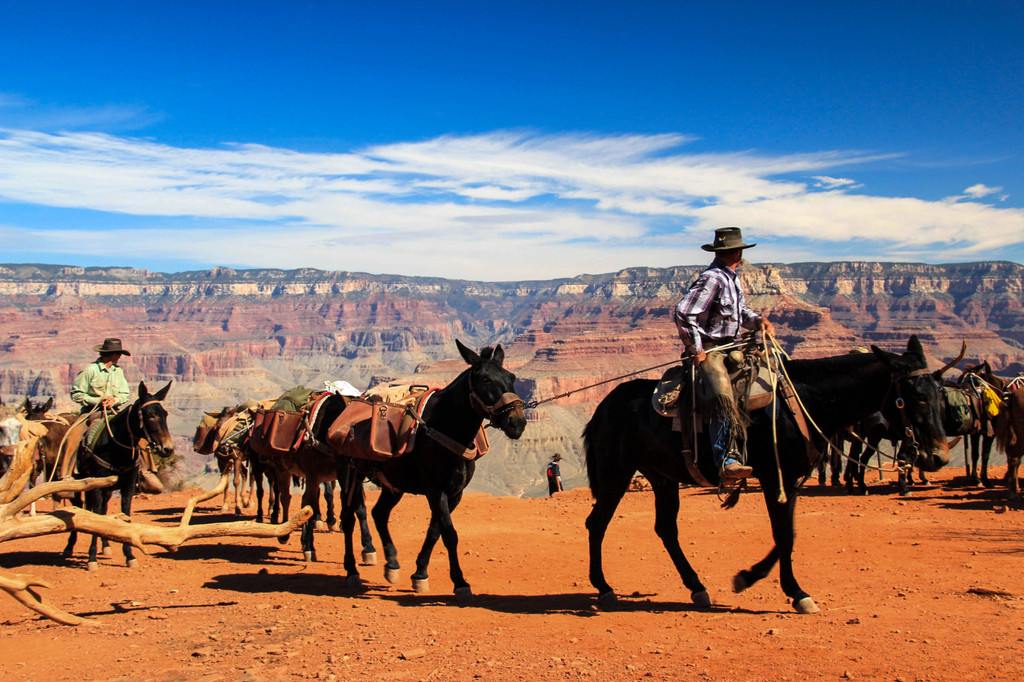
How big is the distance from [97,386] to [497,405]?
8.07 meters


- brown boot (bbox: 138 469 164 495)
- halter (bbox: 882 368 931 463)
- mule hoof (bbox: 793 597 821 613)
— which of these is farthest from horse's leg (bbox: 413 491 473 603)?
halter (bbox: 882 368 931 463)

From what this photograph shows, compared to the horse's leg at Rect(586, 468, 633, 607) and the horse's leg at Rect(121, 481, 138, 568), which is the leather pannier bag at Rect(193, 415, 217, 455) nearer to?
the horse's leg at Rect(121, 481, 138, 568)

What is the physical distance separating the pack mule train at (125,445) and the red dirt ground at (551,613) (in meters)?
1.03

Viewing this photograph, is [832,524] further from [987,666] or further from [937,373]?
[987,666]

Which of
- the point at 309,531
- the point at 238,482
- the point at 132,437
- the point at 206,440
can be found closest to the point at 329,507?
the point at 309,531

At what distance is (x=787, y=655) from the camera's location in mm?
5867

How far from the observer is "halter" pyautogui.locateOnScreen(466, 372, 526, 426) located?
26.1ft

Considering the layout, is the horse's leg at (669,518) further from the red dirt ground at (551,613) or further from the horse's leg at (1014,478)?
the horse's leg at (1014,478)

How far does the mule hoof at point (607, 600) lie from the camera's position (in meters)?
7.88

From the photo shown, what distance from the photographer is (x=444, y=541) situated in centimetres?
842

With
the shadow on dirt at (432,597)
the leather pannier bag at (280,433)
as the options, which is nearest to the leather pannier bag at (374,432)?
the shadow on dirt at (432,597)

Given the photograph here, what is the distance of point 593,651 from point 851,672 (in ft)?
6.38

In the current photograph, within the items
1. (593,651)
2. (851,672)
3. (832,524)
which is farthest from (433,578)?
(832,524)

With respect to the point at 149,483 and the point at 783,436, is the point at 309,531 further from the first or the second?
the point at 783,436
